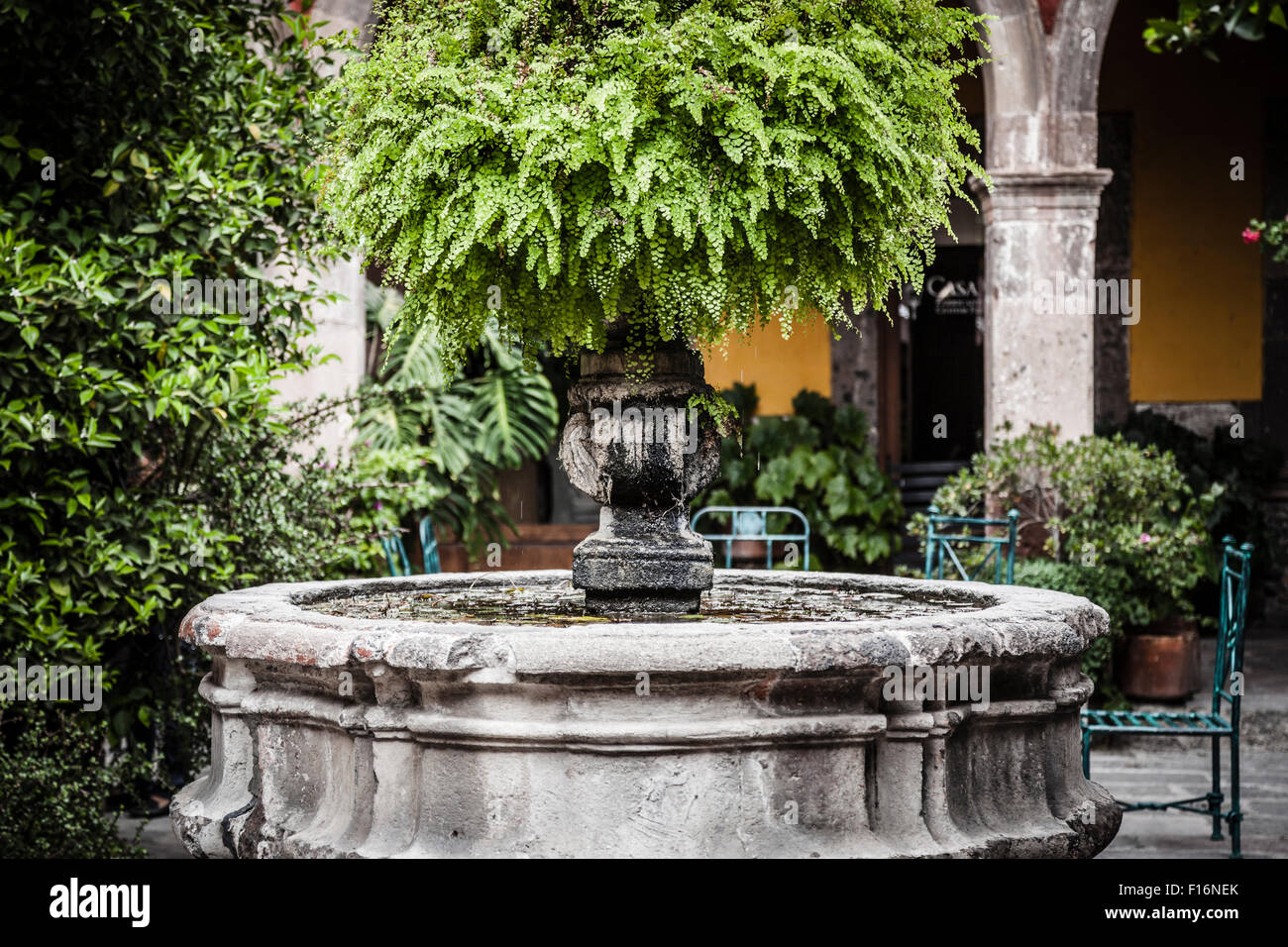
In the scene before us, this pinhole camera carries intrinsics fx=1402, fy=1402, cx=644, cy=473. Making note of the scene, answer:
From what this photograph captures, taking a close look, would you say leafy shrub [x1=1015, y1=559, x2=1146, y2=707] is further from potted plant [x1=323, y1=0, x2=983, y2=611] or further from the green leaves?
potted plant [x1=323, y1=0, x2=983, y2=611]

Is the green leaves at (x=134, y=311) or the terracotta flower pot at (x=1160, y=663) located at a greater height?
the green leaves at (x=134, y=311)

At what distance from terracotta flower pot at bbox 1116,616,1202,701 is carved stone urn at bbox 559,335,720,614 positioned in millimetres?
4570

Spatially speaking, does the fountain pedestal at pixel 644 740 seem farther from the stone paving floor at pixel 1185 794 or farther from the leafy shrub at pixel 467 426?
the leafy shrub at pixel 467 426

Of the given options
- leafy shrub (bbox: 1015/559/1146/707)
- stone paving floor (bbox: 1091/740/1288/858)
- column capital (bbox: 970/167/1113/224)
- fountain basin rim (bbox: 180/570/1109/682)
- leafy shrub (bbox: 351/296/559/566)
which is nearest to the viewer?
fountain basin rim (bbox: 180/570/1109/682)

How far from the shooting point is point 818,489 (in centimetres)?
941

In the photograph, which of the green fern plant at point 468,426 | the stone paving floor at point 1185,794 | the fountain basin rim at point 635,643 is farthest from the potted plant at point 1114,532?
the fountain basin rim at point 635,643

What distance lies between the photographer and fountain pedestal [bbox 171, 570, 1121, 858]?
2.50 metres

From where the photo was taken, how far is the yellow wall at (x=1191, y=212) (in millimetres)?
10688

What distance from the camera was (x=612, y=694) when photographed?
251 centimetres

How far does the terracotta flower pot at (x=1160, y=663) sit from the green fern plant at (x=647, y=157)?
4.65 m

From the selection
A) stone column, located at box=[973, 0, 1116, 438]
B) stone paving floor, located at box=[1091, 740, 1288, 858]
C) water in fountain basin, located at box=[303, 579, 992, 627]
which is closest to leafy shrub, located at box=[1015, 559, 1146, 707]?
stone paving floor, located at box=[1091, 740, 1288, 858]

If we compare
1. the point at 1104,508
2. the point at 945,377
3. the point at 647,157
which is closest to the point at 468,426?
the point at 1104,508

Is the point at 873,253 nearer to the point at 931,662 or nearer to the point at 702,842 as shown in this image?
the point at 931,662
